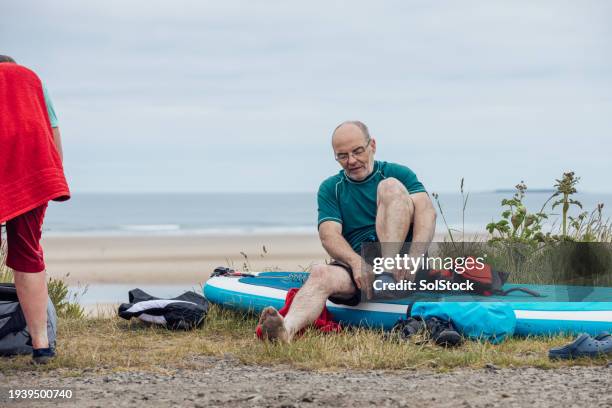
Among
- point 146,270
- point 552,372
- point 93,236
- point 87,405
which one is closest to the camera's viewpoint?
point 87,405

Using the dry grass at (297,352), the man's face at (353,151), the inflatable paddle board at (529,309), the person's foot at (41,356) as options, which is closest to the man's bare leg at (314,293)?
the dry grass at (297,352)

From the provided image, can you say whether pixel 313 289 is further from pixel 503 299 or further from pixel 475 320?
pixel 503 299

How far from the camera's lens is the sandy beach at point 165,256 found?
16.7 metres

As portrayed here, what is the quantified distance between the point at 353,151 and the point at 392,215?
526 mm

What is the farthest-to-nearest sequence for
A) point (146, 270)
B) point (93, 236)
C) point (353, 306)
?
point (93, 236)
point (146, 270)
point (353, 306)

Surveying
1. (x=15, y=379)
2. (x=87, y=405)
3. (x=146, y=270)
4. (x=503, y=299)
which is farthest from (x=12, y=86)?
(x=146, y=270)

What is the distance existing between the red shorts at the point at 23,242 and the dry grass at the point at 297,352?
64cm

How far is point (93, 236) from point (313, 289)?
84.4 ft

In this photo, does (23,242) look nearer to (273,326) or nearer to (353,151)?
(273,326)

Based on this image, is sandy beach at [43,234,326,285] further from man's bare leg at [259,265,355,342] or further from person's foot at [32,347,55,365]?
person's foot at [32,347,55,365]

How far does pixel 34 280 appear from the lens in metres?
4.73

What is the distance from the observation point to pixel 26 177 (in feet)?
15.3

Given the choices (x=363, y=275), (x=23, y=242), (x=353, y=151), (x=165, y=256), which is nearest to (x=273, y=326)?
(x=363, y=275)

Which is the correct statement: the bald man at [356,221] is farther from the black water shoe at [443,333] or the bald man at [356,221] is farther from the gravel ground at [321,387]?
the gravel ground at [321,387]
